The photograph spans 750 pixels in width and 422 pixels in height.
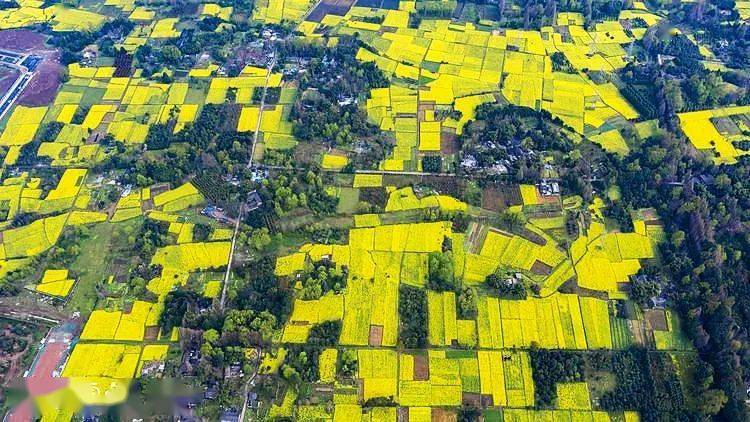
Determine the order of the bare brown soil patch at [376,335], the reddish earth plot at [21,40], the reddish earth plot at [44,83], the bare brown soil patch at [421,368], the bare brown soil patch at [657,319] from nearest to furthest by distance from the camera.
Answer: the bare brown soil patch at [421,368] → the bare brown soil patch at [376,335] → the bare brown soil patch at [657,319] → the reddish earth plot at [44,83] → the reddish earth plot at [21,40]

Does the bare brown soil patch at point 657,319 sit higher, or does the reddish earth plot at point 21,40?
the bare brown soil patch at point 657,319

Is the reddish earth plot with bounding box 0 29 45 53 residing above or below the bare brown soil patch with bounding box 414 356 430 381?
below

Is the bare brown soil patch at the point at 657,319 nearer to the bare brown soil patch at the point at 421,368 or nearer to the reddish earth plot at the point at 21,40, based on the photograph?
the bare brown soil patch at the point at 421,368

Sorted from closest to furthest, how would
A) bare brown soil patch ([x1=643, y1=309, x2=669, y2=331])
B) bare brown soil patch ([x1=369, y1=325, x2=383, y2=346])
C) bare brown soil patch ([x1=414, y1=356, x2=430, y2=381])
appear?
bare brown soil patch ([x1=414, y1=356, x2=430, y2=381])
bare brown soil patch ([x1=369, y1=325, x2=383, y2=346])
bare brown soil patch ([x1=643, y1=309, x2=669, y2=331])

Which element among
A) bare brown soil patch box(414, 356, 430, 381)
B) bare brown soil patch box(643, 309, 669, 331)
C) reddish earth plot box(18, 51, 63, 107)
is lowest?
reddish earth plot box(18, 51, 63, 107)

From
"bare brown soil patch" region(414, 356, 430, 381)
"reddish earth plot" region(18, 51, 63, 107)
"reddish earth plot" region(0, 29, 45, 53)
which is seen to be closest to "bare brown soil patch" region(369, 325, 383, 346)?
"bare brown soil patch" region(414, 356, 430, 381)

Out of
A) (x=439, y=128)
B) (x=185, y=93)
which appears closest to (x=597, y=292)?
(x=439, y=128)

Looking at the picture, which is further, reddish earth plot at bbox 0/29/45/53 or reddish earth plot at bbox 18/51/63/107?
reddish earth plot at bbox 0/29/45/53

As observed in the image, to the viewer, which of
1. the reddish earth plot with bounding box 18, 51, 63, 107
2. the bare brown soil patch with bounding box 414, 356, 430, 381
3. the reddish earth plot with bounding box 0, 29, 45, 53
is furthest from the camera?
the reddish earth plot with bounding box 0, 29, 45, 53

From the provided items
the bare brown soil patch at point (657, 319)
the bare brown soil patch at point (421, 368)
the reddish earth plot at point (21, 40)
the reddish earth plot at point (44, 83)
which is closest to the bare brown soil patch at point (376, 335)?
the bare brown soil patch at point (421, 368)

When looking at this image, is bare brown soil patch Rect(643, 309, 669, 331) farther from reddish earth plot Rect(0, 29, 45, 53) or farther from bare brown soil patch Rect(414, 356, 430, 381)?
reddish earth plot Rect(0, 29, 45, 53)

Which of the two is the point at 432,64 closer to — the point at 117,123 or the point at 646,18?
the point at 646,18

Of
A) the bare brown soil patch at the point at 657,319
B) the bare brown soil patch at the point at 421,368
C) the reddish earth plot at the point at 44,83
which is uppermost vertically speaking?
the bare brown soil patch at the point at 657,319
